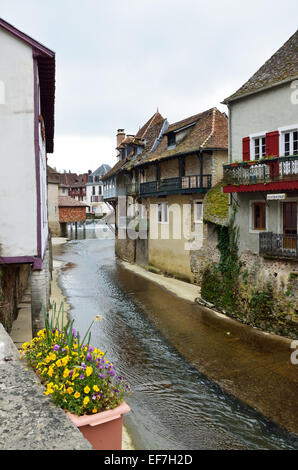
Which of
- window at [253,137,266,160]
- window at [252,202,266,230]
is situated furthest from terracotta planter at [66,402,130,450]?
window at [253,137,266,160]

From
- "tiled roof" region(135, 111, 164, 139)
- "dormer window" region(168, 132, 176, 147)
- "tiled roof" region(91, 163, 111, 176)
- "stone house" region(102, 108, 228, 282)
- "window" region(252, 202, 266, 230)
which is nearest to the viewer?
"window" region(252, 202, 266, 230)

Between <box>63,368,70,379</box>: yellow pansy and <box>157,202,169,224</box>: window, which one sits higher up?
<box>157,202,169,224</box>: window

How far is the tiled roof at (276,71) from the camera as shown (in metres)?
13.2

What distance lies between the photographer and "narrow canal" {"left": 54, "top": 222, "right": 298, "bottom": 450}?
7.28 m

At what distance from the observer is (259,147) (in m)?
14.2

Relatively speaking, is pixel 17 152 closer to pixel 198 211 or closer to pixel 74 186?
pixel 198 211

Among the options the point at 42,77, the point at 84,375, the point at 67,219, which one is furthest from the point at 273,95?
the point at 67,219

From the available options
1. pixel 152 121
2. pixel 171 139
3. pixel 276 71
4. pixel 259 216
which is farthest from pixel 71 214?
pixel 276 71

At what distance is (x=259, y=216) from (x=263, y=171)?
7.03 feet

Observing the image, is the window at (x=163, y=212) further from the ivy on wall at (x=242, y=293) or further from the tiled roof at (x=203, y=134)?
the ivy on wall at (x=242, y=293)

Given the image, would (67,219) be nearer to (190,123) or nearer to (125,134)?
(125,134)

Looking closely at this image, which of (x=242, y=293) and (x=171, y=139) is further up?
(x=171, y=139)

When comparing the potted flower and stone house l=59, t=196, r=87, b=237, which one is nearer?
the potted flower

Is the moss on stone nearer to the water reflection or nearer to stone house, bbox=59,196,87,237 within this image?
stone house, bbox=59,196,87,237
